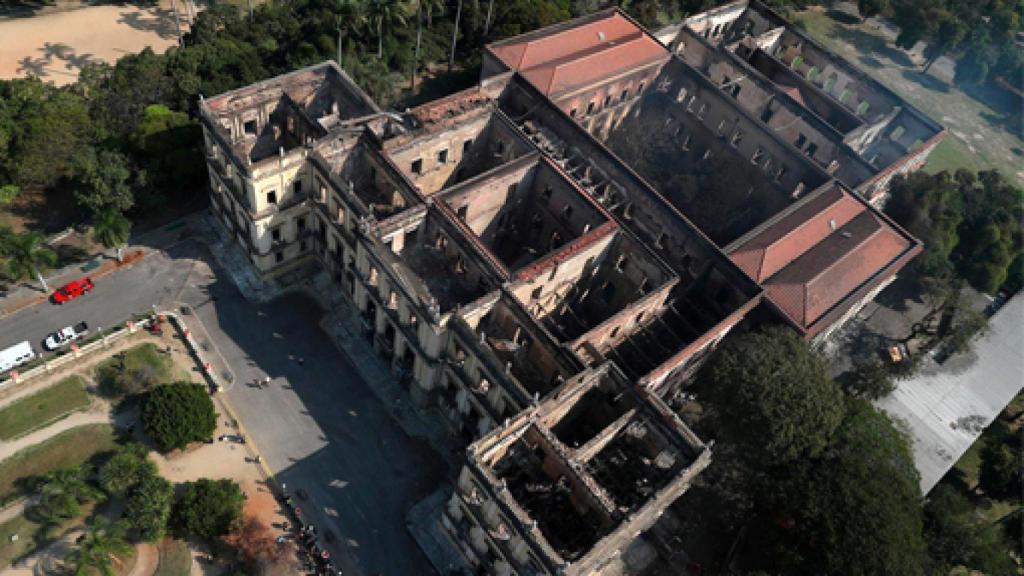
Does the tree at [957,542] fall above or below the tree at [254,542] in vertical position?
above

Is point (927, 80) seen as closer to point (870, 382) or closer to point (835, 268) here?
point (835, 268)

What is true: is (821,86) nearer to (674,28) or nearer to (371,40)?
(674,28)

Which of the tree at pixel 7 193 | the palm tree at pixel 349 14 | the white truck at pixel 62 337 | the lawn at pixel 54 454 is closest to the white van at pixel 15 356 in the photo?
the white truck at pixel 62 337

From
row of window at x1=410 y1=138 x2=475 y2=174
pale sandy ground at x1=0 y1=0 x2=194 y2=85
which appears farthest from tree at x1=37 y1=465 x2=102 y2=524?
pale sandy ground at x1=0 y1=0 x2=194 y2=85

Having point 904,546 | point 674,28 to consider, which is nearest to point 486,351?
point 904,546

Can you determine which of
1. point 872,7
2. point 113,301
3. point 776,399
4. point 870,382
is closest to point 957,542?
point 870,382

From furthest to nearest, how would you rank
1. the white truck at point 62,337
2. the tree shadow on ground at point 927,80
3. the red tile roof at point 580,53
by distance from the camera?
the tree shadow on ground at point 927,80 → the red tile roof at point 580,53 → the white truck at point 62,337

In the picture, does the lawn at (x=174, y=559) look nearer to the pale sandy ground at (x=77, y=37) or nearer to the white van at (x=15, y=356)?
the white van at (x=15, y=356)

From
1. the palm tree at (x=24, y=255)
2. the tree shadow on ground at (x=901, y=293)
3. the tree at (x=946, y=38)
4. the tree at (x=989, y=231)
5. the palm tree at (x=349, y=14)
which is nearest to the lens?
Result: the palm tree at (x=24, y=255)
